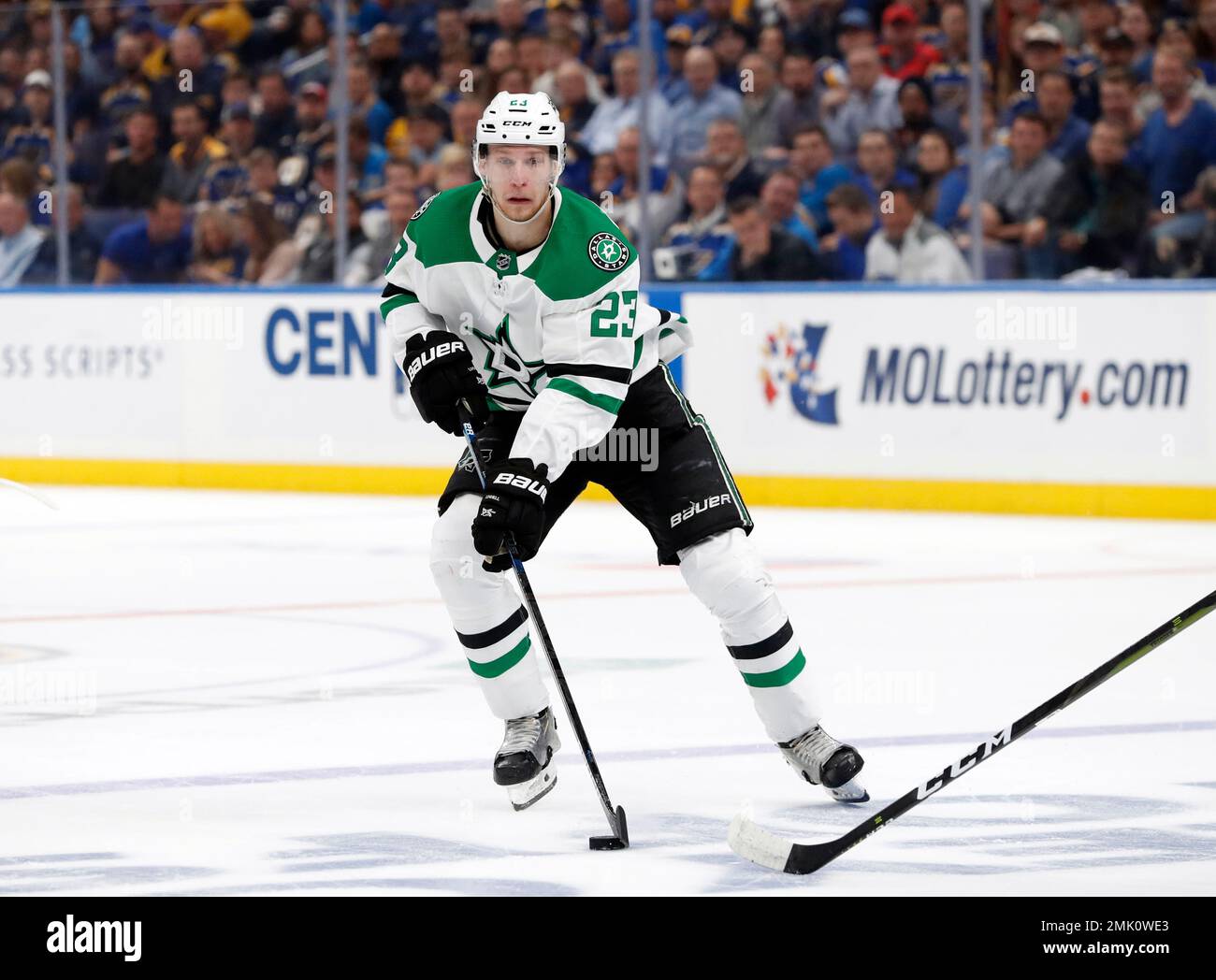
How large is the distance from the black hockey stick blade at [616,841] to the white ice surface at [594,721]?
36mm

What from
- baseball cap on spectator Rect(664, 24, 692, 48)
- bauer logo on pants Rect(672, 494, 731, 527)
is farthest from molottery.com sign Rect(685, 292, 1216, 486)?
bauer logo on pants Rect(672, 494, 731, 527)

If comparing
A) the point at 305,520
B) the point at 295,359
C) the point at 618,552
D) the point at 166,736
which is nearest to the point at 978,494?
the point at 618,552

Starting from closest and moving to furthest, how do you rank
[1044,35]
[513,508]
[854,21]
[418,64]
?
[513,508], [1044,35], [854,21], [418,64]

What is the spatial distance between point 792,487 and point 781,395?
41 centimetres

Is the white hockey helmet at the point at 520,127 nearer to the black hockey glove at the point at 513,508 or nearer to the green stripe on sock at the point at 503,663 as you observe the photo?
the black hockey glove at the point at 513,508

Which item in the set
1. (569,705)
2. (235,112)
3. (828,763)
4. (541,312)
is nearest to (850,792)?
(828,763)

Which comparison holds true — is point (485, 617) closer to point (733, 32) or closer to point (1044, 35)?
point (1044, 35)

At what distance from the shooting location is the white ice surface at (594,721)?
3861 millimetres

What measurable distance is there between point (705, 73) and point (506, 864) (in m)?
7.19

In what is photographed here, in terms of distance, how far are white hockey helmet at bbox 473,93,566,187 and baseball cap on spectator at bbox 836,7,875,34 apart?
240 inches

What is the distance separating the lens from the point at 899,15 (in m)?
10.1

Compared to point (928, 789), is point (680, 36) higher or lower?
higher

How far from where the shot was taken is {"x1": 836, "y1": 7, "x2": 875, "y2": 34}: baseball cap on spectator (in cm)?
1023

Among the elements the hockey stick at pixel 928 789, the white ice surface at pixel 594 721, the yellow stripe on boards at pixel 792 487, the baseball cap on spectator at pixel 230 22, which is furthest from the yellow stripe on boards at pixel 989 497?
A: the hockey stick at pixel 928 789
